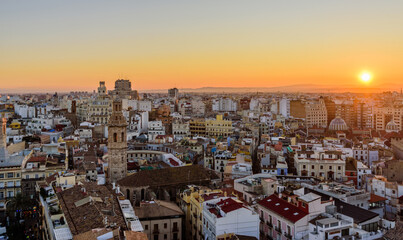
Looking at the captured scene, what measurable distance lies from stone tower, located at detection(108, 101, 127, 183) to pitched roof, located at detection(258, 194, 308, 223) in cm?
1394

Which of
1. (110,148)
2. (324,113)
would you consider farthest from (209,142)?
(324,113)

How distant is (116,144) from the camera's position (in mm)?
34531

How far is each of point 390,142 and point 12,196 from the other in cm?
5278

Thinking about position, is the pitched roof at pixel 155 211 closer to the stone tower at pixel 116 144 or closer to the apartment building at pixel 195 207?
the apartment building at pixel 195 207

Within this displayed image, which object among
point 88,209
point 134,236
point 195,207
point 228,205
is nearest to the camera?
point 134,236

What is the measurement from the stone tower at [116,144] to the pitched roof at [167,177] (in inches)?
87.6

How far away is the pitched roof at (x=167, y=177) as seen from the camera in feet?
107

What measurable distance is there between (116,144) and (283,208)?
53.4 ft

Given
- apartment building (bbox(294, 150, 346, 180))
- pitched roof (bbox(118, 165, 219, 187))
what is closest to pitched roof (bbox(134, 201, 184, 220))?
pitched roof (bbox(118, 165, 219, 187))

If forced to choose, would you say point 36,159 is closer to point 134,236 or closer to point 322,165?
point 134,236

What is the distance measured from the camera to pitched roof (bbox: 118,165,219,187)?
32.6m

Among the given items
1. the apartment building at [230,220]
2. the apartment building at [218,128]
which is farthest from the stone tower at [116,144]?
the apartment building at [218,128]

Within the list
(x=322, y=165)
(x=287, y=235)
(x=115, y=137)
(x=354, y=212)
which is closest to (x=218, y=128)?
(x=322, y=165)

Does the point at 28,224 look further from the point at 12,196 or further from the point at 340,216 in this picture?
the point at 340,216
